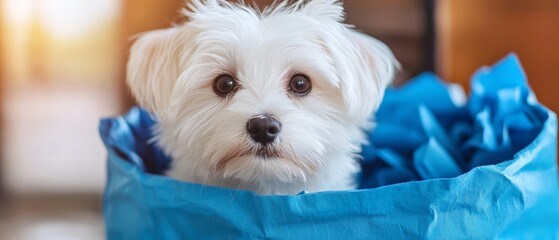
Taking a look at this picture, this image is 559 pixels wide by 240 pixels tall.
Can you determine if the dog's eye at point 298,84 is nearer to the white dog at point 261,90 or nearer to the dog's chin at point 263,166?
the white dog at point 261,90

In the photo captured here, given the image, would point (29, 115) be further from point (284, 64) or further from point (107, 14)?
point (284, 64)

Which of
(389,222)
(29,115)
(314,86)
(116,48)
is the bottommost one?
(29,115)

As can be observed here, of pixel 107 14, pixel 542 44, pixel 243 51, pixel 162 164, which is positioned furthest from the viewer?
pixel 107 14

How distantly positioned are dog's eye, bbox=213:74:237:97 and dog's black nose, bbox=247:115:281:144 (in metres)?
0.11

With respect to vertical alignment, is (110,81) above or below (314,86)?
below

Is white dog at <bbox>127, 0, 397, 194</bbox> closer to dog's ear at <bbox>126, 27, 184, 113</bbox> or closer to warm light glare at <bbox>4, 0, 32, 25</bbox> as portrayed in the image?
dog's ear at <bbox>126, 27, 184, 113</bbox>

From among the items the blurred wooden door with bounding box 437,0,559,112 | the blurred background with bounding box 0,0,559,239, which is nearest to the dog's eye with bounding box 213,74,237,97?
the blurred background with bounding box 0,0,559,239

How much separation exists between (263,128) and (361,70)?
237 millimetres

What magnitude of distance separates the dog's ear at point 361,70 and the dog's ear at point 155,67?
24cm

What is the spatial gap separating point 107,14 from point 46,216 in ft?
2.16

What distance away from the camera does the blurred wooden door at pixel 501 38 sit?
2.21 meters

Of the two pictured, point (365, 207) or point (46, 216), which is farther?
point (46, 216)

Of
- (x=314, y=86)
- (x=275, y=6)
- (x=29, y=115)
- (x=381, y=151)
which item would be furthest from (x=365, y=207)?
(x=29, y=115)

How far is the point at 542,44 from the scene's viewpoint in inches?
87.4
